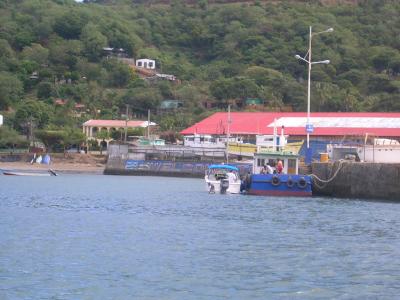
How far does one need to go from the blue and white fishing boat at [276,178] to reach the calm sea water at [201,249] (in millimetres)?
1337

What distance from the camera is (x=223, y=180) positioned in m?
65.1

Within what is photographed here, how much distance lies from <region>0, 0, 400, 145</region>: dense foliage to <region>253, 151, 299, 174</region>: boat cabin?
2710 inches

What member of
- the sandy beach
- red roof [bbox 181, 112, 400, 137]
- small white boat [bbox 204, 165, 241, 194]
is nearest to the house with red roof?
red roof [bbox 181, 112, 400, 137]

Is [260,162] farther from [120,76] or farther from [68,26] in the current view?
[68,26]

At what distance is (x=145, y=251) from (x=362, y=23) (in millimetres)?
169287

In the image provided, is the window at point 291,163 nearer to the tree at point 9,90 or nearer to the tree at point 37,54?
the tree at point 9,90

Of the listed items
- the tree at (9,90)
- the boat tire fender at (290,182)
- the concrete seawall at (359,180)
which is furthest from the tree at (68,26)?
the concrete seawall at (359,180)

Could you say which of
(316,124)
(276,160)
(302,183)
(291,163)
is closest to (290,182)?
(302,183)

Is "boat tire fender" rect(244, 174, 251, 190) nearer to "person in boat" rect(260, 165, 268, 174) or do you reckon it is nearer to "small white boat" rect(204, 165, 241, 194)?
"person in boat" rect(260, 165, 268, 174)

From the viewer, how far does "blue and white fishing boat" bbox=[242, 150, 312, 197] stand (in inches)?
2349

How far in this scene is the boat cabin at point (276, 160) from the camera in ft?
204

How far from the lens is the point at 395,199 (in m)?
56.9

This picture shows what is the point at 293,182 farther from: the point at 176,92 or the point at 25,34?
the point at 25,34

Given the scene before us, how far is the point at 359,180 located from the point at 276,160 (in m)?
6.50
